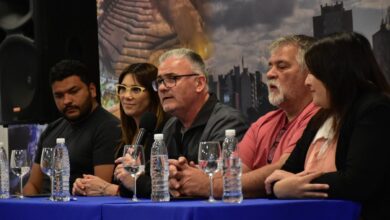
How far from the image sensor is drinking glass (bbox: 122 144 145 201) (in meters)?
3.01

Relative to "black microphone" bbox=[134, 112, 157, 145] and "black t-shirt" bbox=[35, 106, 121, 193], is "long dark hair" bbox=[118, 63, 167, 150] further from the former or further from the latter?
"black microphone" bbox=[134, 112, 157, 145]

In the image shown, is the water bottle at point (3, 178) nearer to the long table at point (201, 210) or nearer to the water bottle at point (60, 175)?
the water bottle at point (60, 175)

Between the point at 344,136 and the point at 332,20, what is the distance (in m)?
1.30

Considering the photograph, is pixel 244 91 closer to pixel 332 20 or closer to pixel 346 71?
pixel 332 20

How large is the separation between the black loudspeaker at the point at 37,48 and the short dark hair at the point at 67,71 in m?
0.22

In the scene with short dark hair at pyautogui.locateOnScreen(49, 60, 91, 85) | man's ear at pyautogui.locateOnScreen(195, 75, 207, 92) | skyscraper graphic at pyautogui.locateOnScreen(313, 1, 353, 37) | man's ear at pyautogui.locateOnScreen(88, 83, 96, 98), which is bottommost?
man's ear at pyautogui.locateOnScreen(195, 75, 207, 92)

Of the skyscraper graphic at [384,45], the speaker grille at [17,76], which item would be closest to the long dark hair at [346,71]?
the skyscraper graphic at [384,45]

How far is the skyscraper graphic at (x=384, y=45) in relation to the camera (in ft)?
12.2

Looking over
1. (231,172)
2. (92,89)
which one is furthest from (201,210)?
(92,89)

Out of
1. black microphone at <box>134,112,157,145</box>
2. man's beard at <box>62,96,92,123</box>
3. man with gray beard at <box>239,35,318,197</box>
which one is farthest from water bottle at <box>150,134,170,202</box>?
man's beard at <box>62,96,92,123</box>

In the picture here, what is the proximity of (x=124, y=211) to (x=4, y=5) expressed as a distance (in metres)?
2.82

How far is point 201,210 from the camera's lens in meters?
2.40

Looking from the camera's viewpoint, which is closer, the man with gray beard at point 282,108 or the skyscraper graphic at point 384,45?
the man with gray beard at point 282,108

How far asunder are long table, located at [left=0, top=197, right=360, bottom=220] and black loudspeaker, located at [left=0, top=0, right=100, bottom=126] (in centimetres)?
193
